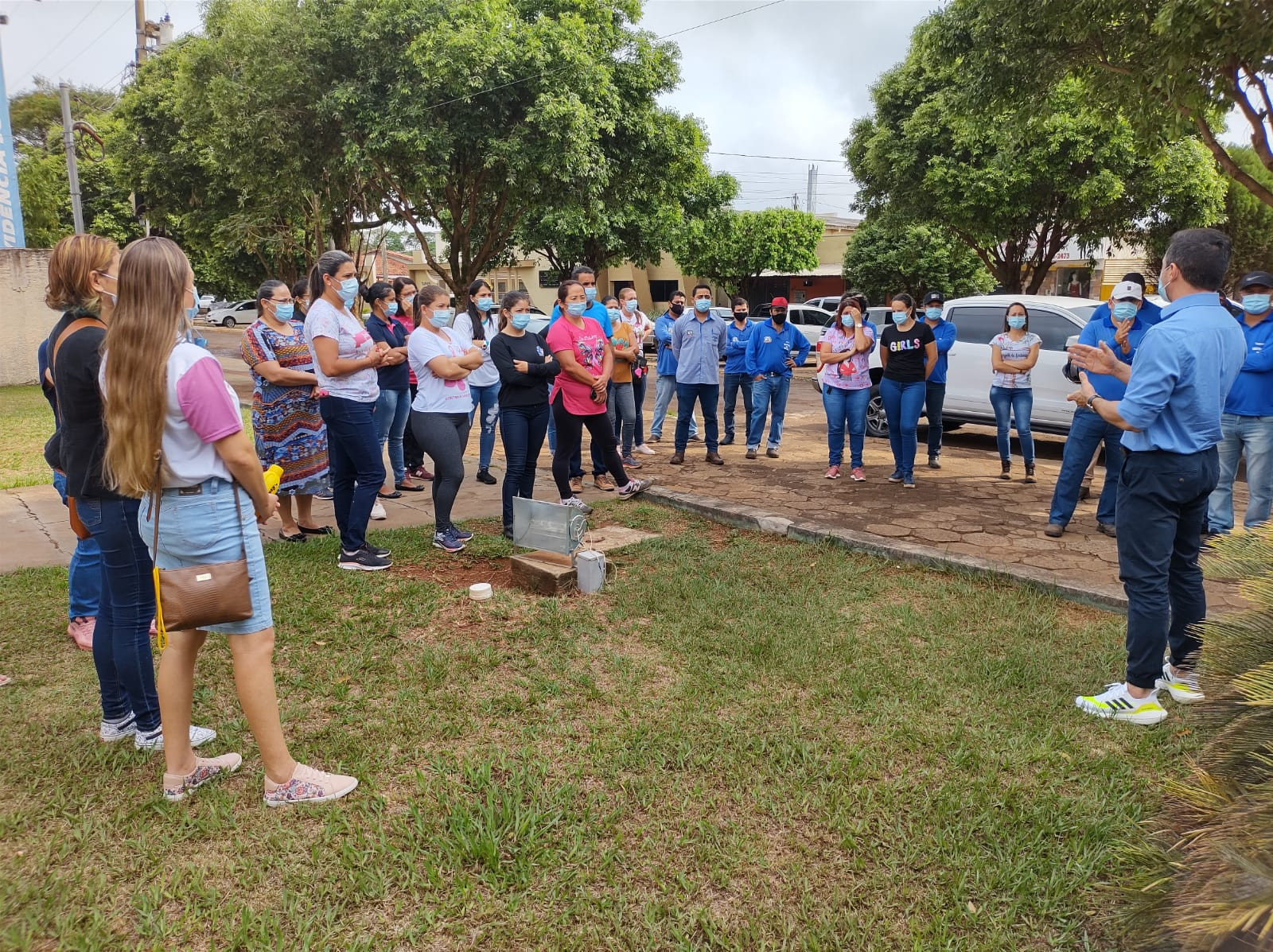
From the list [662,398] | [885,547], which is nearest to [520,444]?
[885,547]

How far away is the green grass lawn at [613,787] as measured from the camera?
7.82ft

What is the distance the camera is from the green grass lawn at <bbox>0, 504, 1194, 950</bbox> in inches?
93.8

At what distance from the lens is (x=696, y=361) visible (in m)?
8.54

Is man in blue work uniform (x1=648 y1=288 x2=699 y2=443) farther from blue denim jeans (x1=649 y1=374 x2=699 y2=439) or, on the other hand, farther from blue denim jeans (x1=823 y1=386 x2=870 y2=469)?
blue denim jeans (x1=823 y1=386 x2=870 y2=469)

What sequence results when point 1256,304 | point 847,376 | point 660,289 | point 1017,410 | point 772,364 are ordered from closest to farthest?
point 1256,304
point 1017,410
point 847,376
point 772,364
point 660,289

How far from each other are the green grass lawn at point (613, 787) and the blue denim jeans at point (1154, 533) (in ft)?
1.06

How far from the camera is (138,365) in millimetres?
2479

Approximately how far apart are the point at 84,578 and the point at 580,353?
3.52 m

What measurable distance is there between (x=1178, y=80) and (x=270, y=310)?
285 inches

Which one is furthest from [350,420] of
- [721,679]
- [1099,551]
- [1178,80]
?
[1178,80]

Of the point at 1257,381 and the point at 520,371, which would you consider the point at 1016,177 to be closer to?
the point at 1257,381

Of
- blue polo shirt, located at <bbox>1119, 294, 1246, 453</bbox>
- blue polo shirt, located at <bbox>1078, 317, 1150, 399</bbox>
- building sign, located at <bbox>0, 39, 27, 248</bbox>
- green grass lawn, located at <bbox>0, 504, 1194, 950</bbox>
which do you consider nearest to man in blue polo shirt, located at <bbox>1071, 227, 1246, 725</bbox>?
blue polo shirt, located at <bbox>1119, 294, 1246, 453</bbox>

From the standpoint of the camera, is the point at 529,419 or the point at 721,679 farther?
the point at 529,419

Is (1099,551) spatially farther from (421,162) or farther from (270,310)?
(421,162)
